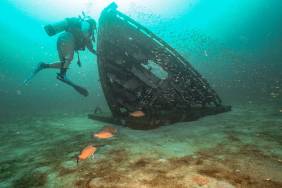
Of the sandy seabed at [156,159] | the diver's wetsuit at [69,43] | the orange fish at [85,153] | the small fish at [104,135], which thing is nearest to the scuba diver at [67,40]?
the diver's wetsuit at [69,43]

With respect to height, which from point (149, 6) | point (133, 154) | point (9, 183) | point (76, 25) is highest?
point (149, 6)

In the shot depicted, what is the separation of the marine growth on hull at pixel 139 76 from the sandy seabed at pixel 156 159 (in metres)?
0.77

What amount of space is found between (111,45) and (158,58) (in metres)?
1.68

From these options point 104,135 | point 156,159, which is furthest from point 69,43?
point 156,159

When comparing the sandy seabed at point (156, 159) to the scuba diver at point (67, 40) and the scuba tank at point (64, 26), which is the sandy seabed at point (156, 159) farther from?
the scuba tank at point (64, 26)

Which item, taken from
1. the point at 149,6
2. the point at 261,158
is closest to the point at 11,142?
the point at 261,158

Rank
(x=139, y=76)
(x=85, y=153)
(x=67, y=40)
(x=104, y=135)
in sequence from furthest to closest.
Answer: (x=139, y=76) < (x=67, y=40) < (x=104, y=135) < (x=85, y=153)

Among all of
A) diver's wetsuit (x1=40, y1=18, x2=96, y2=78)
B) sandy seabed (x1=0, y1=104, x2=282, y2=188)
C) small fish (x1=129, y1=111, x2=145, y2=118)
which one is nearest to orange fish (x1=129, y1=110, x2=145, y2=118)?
small fish (x1=129, y1=111, x2=145, y2=118)

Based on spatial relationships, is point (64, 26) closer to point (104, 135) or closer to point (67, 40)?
point (67, 40)

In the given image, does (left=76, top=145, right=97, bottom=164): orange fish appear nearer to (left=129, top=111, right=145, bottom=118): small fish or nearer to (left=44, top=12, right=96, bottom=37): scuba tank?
(left=129, top=111, right=145, bottom=118): small fish

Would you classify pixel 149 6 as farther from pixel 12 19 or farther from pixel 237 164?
pixel 237 164

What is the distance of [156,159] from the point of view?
4.77 metres

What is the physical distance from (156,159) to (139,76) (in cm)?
394

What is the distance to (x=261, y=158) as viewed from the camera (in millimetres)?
4578
